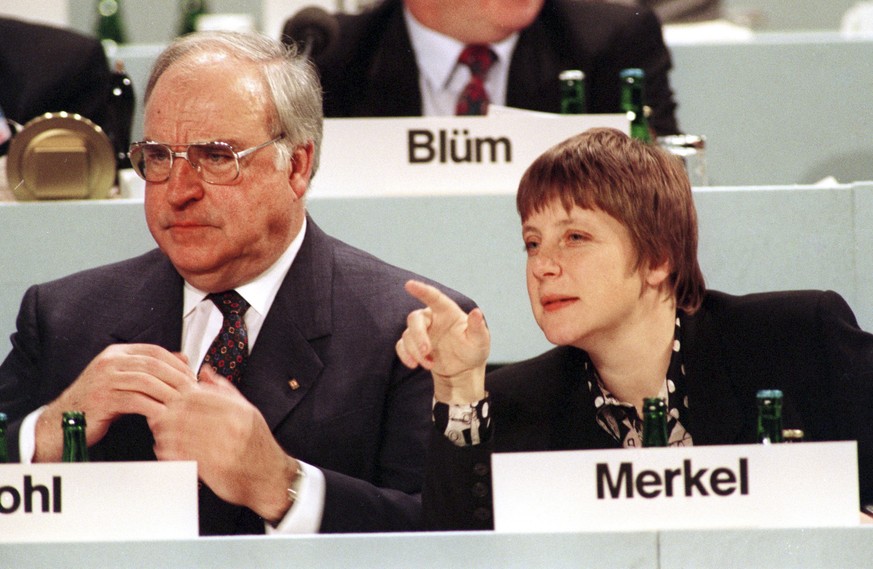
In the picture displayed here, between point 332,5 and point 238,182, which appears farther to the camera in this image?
point 332,5

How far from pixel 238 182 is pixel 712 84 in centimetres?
114

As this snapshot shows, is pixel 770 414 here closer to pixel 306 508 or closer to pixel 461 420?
pixel 461 420

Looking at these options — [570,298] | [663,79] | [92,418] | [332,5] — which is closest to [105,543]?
[92,418]

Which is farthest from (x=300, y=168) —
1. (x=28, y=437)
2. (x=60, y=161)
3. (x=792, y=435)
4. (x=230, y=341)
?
(x=792, y=435)

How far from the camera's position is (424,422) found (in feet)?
5.50

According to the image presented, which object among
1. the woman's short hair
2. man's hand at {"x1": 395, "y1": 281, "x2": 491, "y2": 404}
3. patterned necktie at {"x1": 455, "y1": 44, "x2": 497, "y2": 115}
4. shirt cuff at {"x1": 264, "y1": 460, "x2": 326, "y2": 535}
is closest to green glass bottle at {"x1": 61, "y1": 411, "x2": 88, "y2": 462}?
shirt cuff at {"x1": 264, "y1": 460, "x2": 326, "y2": 535}

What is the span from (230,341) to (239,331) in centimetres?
2

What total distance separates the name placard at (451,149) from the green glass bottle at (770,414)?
46cm

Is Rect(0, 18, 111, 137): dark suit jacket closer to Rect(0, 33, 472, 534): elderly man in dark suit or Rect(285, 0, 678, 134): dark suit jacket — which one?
Rect(285, 0, 678, 134): dark suit jacket

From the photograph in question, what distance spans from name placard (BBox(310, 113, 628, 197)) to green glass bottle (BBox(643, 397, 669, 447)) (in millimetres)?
430

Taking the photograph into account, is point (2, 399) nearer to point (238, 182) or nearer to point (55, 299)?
point (55, 299)

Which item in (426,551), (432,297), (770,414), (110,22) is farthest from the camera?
(110,22)

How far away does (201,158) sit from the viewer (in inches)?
65.1

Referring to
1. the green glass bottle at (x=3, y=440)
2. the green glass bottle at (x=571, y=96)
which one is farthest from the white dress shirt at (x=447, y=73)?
the green glass bottle at (x=3, y=440)
